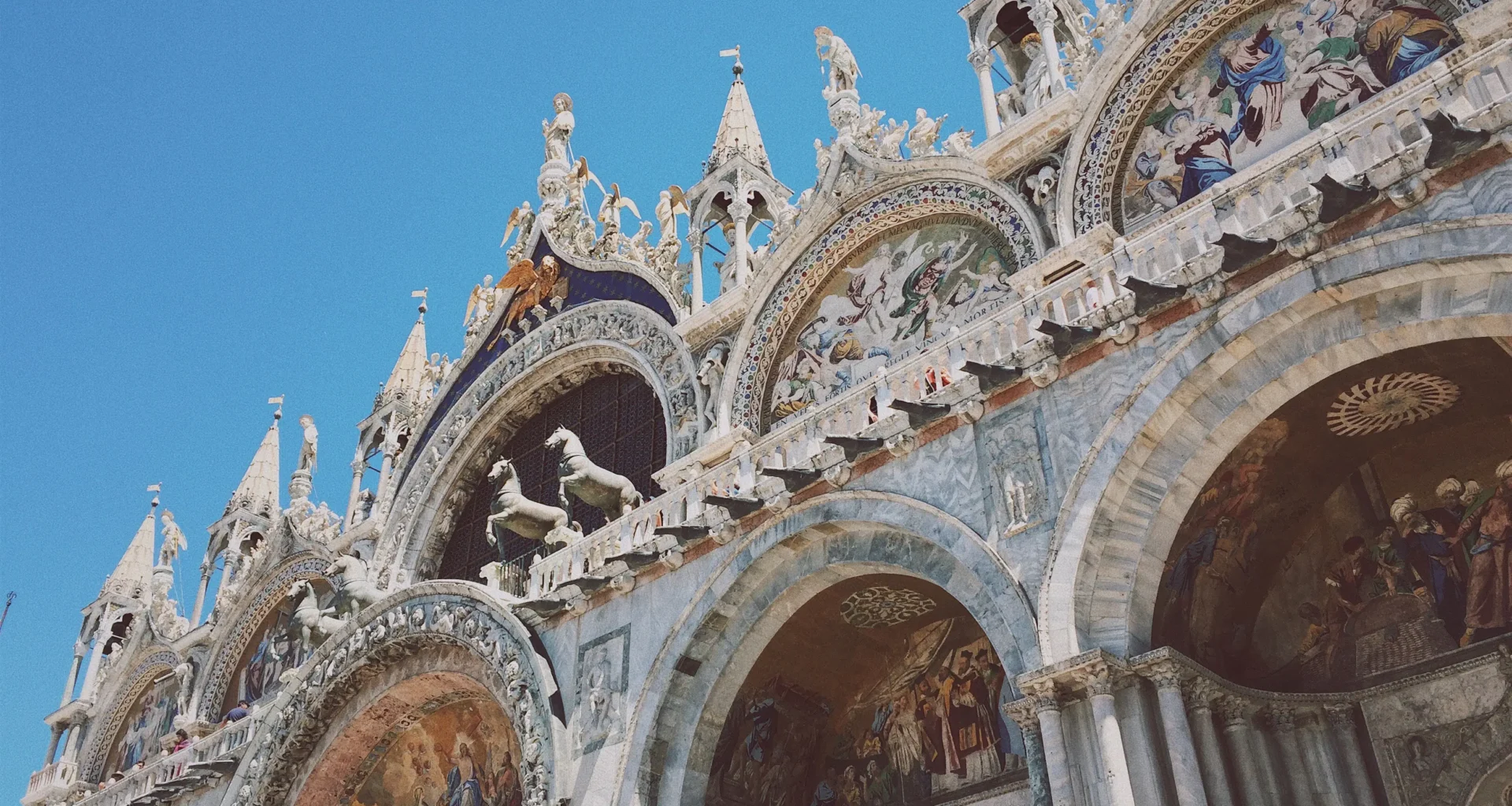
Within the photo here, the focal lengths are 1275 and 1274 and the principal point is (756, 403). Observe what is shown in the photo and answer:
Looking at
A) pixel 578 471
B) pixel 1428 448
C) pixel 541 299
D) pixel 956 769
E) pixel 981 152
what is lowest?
pixel 956 769

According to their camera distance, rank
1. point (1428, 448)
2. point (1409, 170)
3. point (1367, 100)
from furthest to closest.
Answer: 1. point (1367, 100)
2. point (1428, 448)
3. point (1409, 170)

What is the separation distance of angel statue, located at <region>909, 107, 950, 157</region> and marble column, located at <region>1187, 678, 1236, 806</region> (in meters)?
8.19

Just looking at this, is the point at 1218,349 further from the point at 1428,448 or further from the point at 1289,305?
the point at 1428,448

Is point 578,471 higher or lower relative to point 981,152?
lower

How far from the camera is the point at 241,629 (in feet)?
81.2

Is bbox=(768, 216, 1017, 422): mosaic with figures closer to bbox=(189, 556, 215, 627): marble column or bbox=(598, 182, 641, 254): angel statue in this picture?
bbox=(598, 182, 641, 254): angel statue

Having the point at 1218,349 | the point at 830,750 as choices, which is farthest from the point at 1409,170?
the point at 830,750

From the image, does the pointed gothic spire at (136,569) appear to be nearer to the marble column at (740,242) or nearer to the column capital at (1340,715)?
the marble column at (740,242)

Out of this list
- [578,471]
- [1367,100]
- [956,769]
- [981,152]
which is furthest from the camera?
[578,471]

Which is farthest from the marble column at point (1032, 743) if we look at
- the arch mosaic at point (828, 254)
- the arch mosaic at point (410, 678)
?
the arch mosaic at point (828, 254)

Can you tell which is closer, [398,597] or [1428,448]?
[1428,448]

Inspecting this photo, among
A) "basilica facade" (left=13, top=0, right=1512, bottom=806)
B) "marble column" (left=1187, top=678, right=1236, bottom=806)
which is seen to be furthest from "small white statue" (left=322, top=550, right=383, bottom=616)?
"marble column" (left=1187, top=678, right=1236, bottom=806)

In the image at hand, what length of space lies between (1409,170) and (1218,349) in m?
1.83

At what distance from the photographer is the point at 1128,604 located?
9.86m
